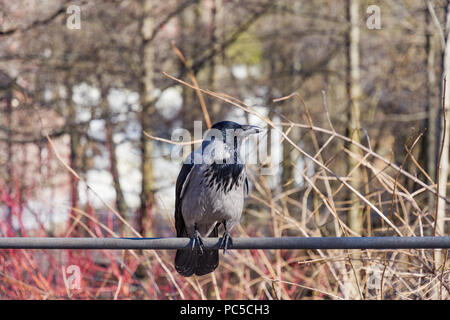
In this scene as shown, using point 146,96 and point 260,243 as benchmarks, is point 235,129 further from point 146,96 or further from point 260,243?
point 146,96

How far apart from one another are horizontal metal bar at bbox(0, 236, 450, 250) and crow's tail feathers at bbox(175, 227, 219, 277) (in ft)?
3.50

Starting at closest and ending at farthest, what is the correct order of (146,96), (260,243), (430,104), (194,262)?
(260,243) < (194,262) < (146,96) < (430,104)

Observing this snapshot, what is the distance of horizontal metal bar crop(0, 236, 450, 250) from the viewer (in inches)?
94.7

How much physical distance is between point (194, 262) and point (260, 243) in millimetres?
1277

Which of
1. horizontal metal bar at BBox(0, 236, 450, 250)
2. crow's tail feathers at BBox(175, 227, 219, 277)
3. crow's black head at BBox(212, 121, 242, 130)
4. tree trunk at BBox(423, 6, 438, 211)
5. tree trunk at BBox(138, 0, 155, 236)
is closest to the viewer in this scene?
horizontal metal bar at BBox(0, 236, 450, 250)

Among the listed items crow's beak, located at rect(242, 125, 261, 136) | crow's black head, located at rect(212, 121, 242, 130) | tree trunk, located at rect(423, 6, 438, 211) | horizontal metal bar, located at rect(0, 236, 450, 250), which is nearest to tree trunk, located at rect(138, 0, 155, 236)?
tree trunk, located at rect(423, 6, 438, 211)

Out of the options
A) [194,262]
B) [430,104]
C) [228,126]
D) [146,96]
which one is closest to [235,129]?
[228,126]

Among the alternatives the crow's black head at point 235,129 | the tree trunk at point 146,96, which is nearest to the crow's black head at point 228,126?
the crow's black head at point 235,129

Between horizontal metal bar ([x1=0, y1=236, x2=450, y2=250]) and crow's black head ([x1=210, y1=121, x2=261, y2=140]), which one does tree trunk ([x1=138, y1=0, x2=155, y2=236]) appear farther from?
horizontal metal bar ([x1=0, y1=236, x2=450, y2=250])

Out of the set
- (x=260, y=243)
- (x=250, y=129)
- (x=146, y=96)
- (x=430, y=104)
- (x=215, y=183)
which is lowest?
(x=260, y=243)

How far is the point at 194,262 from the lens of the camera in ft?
12.2

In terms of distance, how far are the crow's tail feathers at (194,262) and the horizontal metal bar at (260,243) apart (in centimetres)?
107

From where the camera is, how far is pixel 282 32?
12289 millimetres
